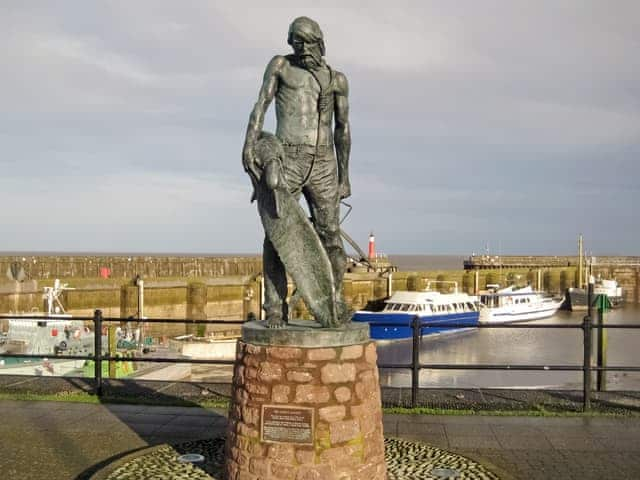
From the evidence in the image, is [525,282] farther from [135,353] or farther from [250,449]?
[250,449]

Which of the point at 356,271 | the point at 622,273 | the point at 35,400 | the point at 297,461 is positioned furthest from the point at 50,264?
the point at 622,273

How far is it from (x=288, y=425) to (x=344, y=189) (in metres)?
2.37

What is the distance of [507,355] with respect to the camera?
29.0 meters

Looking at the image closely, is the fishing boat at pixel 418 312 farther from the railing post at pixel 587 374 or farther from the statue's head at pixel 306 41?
the statue's head at pixel 306 41

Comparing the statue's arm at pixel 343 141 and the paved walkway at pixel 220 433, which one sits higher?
the statue's arm at pixel 343 141

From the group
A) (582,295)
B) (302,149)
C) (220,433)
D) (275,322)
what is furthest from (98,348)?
(582,295)

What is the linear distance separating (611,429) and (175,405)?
5.32 metres

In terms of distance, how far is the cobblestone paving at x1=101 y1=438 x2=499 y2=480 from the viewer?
18.9ft

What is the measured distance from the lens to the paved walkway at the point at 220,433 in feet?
20.3

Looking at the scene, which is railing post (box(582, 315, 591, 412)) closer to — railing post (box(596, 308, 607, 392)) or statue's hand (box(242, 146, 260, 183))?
railing post (box(596, 308, 607, 392))

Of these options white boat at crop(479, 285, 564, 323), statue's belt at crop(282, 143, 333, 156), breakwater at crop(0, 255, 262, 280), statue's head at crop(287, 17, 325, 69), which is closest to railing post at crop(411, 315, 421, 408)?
statue's belt at crop(282, 143, 333, 156)

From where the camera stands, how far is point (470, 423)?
781 centimetres

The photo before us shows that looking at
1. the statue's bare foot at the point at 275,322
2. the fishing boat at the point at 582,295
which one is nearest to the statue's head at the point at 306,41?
the statue's bare foot at the point at 275,322

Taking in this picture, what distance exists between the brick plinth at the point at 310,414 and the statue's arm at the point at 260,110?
1.57 metres
